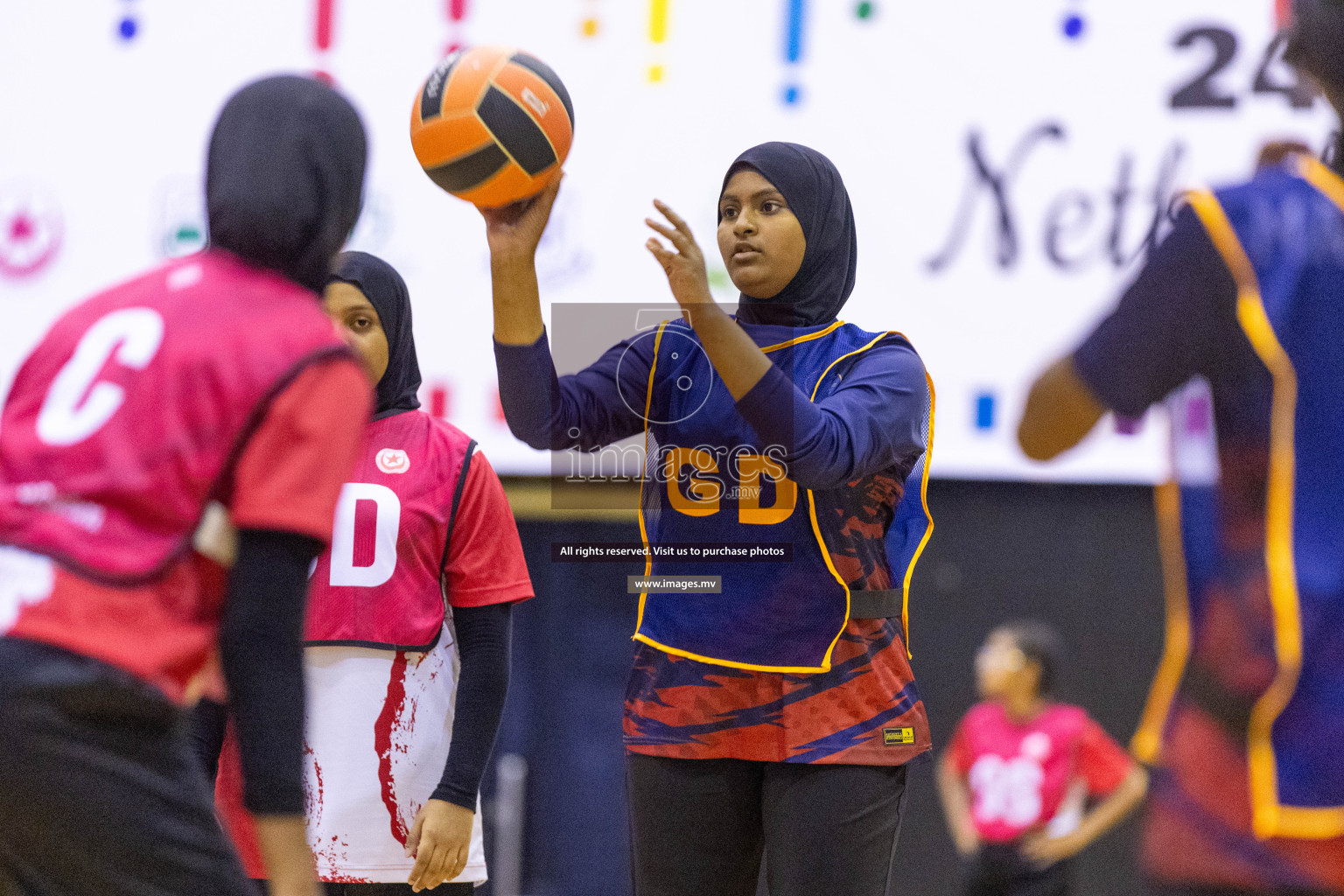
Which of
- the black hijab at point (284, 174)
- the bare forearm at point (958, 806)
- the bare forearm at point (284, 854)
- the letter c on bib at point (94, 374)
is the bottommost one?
the bare forearm at point (958, 806)

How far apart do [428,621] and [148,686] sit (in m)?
1.07

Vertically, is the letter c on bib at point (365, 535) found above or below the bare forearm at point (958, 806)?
above

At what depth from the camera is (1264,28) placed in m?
4.06

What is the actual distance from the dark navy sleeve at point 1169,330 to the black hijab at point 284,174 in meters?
0.84

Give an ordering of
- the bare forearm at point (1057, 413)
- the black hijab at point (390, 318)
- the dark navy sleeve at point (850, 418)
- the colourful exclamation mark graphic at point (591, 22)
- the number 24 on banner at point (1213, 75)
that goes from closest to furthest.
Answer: the bare forearm at point (1057, 413) < the dark navy sleeve at point (850, 418) < the black hijab at point (390, 318) < the number 24 on banner at point (1213, 75) < the colourful exclamation mark graphic at point (591, 22)

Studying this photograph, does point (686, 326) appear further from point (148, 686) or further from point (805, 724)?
point (148, 686)

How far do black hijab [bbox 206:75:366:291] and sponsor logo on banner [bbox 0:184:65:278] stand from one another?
367 cm

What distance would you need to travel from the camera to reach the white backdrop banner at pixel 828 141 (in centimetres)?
412

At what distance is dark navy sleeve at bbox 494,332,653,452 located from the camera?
2.20 metres

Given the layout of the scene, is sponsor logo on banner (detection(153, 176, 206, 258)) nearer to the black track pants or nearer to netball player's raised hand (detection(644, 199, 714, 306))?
netball player's raised hand (detection(644, 199, 714, 306))

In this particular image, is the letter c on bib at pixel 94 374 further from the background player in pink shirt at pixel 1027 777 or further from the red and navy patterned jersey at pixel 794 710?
the background player in pink shirt at pixel 1027 777

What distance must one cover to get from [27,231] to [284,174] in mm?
3842

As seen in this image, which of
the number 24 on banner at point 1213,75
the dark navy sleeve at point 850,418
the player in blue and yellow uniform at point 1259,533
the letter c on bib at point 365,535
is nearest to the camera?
the player in blue and yellow uniform at point 1259,533

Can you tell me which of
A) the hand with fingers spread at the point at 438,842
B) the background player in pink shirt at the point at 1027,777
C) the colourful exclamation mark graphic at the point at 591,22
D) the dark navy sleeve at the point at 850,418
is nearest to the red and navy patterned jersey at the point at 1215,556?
the dark navy sleeve at the point at 850,418
